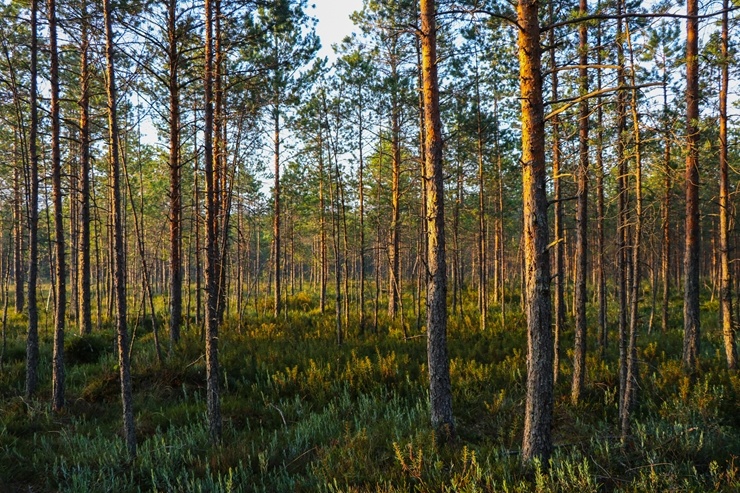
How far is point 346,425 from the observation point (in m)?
5.89

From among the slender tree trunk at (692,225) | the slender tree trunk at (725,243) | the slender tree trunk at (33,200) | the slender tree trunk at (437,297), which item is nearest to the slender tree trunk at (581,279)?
the slender tree trunk at (692,225)

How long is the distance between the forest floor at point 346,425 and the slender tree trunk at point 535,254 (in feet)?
1.48

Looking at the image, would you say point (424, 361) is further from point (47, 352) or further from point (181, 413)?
point (47, 352)

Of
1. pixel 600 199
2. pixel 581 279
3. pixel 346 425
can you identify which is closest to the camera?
pixel 346 425

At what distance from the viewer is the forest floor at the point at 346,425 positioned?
4477 millimetres

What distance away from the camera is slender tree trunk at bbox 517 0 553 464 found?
421 centimetres

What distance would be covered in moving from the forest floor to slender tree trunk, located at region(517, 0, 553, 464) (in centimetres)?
45

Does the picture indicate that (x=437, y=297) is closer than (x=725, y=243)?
Yes

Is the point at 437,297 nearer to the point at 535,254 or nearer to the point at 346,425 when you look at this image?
the point at 535,254

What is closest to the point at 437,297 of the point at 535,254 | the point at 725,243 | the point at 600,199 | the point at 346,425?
the point at 535,254

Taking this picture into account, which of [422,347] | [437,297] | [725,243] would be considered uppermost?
[725,243]

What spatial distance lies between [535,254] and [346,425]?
3727mm

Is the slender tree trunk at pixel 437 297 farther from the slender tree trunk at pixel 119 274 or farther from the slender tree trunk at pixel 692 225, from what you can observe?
the slender tree trunk at pixel 692 225

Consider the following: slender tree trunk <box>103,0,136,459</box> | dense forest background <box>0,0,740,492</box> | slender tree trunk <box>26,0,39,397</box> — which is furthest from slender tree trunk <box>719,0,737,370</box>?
slender tree trunk <box>26,0,39,397</box>
